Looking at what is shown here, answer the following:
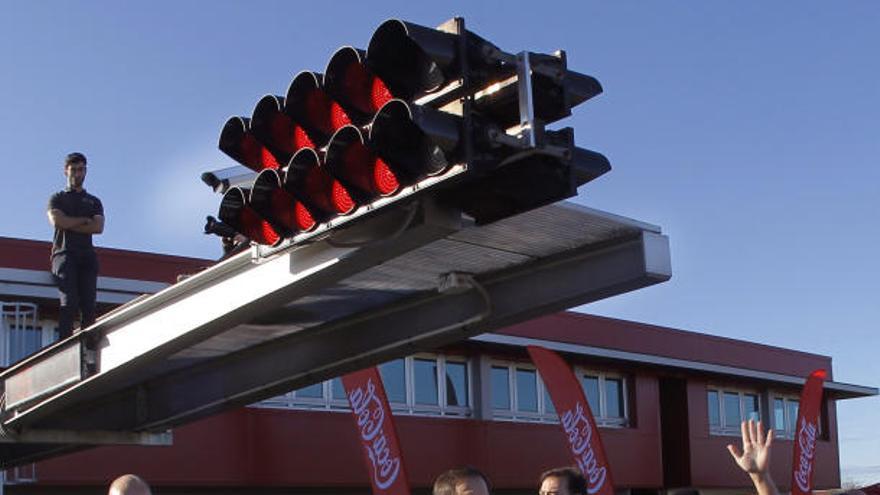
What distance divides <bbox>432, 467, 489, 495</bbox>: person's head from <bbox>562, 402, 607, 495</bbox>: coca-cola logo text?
14622 millimetres

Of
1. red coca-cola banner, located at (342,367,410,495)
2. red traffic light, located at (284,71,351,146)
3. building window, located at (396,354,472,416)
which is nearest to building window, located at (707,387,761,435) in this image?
building window, located at (396,354,472,416)

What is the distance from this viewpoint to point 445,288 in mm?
7730

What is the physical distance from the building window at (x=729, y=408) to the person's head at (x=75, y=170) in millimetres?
21041

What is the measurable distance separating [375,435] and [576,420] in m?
3.95

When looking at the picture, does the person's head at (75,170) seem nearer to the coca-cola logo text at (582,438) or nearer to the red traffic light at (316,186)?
the red traffic light at (316,186)

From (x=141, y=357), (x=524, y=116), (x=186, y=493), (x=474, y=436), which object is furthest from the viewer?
(x=474, y=436)

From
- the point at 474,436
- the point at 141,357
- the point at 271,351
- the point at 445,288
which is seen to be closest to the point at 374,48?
the point at 445,288

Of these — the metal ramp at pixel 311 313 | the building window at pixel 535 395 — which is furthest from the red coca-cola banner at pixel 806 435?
the metal ramp at pixel 311 313

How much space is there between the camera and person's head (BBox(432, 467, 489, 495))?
4883mm

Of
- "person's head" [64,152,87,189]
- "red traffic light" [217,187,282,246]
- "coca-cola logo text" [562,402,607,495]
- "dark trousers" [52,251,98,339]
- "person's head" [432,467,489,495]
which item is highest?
"person's head" [64,152,87,189]

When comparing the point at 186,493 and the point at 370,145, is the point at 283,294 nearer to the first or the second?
the point at 370,145

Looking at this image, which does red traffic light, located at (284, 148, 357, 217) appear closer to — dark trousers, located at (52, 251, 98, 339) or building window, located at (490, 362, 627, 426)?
dark trousers, located at (52, 251, 98, 339)

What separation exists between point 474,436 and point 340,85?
17.6m

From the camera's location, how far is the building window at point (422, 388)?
2064 cm
